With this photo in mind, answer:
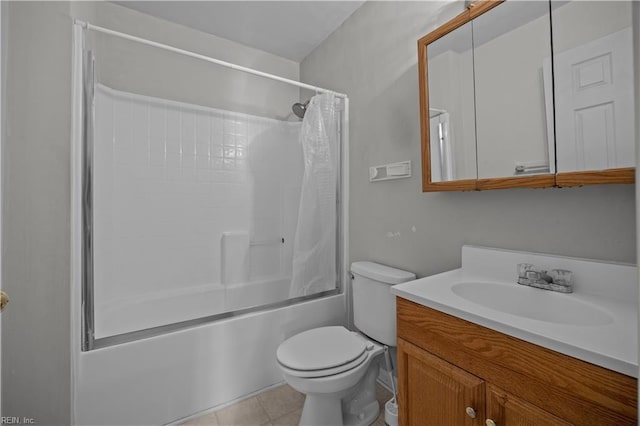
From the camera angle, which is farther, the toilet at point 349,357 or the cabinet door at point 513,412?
the toilet at point 349,357

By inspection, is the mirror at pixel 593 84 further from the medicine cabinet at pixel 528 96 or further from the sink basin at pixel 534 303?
the sink basin at pixel 534 303

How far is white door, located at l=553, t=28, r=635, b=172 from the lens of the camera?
32.7 inches

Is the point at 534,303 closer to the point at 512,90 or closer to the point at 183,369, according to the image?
the point at 512,90

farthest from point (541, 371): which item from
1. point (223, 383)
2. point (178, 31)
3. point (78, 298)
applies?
point (178, 31)

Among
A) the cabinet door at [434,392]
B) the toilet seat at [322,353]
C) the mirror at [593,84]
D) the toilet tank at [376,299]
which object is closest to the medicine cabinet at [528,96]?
the mirror at [593,84]

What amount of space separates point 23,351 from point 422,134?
1.89 meters

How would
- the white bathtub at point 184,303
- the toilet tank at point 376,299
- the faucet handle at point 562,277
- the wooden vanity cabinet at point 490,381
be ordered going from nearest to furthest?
the wooden vanity cabinet at point 490,381, the faucet handle at point 562,277, the toilet tank at point 376,299, the white bathtub at point 184,303

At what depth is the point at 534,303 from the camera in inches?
37.8

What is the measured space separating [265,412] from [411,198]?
1.34 m

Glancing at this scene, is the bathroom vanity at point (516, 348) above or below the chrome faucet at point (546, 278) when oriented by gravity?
below

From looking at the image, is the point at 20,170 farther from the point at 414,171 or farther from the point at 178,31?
the point at 414,171

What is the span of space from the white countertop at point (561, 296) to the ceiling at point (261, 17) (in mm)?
1749

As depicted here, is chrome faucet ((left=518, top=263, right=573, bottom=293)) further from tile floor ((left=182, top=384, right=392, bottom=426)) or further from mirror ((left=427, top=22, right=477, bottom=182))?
tile floor ((left=182, top=384, right=392, bottom=426))

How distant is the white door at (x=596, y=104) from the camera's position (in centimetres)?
83
